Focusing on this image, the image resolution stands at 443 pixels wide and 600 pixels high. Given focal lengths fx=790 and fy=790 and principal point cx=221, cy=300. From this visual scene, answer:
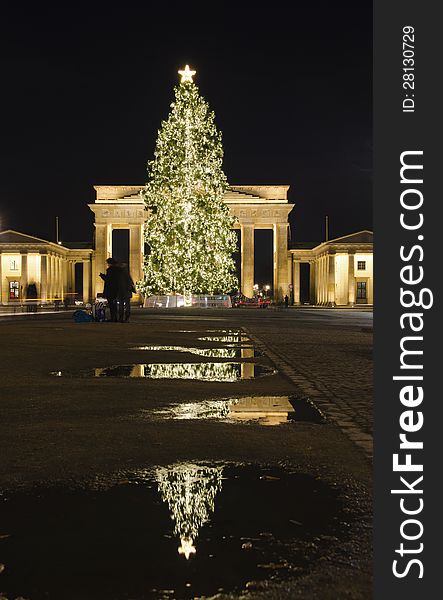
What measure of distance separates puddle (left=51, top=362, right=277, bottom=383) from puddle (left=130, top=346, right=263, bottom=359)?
2043 mm

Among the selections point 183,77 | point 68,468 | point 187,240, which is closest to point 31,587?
point 68,468

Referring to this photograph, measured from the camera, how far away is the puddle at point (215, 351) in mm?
16492

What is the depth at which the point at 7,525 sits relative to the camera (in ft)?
14.4

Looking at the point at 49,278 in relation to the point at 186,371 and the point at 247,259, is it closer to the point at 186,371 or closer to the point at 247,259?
the point at 247,259

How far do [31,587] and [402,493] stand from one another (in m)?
1.67

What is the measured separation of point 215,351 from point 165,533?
1335cm

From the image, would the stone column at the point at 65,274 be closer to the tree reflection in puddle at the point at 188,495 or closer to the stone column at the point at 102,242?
the stone column at the point at 102,242

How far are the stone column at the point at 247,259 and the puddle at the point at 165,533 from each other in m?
91.0

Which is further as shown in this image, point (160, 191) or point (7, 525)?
point (160, 191)

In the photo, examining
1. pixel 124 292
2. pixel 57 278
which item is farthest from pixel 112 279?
pixel 57 278

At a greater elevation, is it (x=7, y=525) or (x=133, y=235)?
(x=133, y=235)

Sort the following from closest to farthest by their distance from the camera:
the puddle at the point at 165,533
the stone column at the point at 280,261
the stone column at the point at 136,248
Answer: the puddle at the point at 165,533, the stone column at the point at 280,261, the stone column at the point at 136,248

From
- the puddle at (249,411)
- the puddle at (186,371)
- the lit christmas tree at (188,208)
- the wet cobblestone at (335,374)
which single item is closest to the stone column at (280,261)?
the lit christmas tree at (188,208)

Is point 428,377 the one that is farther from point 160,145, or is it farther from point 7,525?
point 160,145
